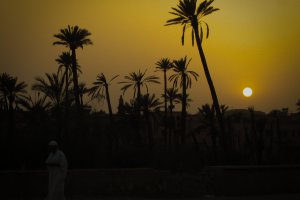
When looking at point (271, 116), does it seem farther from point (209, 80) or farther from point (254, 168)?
point (254, 168)

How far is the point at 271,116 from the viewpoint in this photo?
320 ft

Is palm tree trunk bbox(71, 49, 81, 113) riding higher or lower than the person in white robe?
higher

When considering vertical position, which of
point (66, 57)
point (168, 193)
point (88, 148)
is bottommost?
point (168, 193)

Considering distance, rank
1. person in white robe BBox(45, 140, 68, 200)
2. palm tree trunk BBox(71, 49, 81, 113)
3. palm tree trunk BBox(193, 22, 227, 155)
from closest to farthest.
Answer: person in white robe BBox(45, 140, 68, 200) → palm tree trunk BBox(193, 22, 227, 155) → palm tree trunk BBox(71, 49, 81, 113)

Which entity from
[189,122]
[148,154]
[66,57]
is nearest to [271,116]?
[189,122]

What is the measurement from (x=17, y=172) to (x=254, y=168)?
27.4 feet

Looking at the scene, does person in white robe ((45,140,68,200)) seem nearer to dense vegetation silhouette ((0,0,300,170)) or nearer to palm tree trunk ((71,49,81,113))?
dense vegetation silhouette ((0,0,300,170))

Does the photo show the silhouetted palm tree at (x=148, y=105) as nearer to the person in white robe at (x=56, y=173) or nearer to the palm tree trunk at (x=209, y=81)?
the palm tree trunk at (x=209, y=81)

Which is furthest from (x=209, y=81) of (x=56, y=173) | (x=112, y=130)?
(x=56, y=173)

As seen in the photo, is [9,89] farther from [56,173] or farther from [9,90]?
[56,173]

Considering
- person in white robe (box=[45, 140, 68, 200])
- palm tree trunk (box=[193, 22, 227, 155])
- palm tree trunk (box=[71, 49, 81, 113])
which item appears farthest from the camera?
palm tree trunk (box=[71, 49, 81, 113])

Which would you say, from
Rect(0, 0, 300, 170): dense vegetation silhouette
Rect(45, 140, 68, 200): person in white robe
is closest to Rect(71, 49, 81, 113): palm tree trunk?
Rect(0, 0, 300, 170): dense vegetation silhouette

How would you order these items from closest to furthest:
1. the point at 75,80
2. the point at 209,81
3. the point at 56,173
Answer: the point at 56,173
the point at 209,81
the point at 75,80

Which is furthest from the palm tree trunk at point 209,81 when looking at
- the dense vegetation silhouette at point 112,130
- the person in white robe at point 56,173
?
the person in white robe at point 56,173
